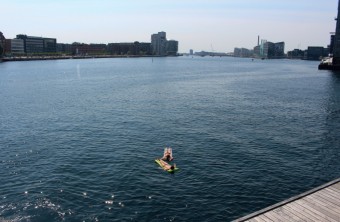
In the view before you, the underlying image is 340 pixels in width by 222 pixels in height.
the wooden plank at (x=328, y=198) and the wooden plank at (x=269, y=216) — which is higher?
the wooden plank at (x=328, y=198)

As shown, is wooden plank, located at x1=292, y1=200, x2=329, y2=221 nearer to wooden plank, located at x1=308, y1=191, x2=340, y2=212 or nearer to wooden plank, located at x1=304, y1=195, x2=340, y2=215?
wooden plank, located at x1=304, y1=195, x2=340, y2=215

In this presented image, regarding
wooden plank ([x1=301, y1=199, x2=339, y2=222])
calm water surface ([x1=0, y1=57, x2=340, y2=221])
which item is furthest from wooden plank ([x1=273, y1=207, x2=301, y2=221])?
calm water surface ([x1=0, y1=57, x2=340, y2=221])

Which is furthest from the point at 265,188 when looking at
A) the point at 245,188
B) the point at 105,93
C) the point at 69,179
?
the point at 105,93

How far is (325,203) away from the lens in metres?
27.9

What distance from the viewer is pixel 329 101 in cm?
10044

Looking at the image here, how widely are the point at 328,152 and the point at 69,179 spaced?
3750 cm

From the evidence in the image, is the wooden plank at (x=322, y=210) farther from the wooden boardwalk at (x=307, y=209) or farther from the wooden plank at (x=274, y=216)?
the wooden plank at (x=274, y=216)

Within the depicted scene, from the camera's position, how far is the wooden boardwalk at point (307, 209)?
25219 mm

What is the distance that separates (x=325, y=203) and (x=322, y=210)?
153cm

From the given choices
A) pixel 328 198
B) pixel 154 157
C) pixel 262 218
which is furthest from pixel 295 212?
pixel 154 157

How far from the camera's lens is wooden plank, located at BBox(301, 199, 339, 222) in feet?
83.7

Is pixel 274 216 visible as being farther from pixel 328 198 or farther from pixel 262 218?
pixel 328 198

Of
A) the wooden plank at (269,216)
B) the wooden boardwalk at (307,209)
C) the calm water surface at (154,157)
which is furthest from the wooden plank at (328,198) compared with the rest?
the wooden plank at (269,216)

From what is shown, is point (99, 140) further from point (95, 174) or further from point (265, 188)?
point (265, 188)
